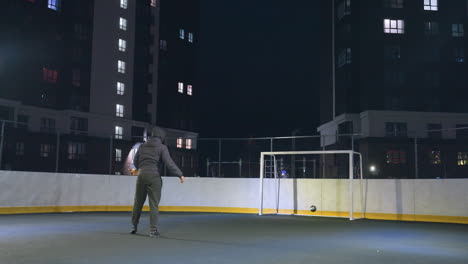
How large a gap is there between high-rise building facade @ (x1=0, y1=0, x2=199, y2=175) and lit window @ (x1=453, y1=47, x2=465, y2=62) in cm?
3040

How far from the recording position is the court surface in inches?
278

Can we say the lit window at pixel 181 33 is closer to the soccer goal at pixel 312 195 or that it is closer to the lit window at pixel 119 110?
the lit window at pixel 119 110

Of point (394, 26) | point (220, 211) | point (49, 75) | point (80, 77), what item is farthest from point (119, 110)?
point (220, 211)

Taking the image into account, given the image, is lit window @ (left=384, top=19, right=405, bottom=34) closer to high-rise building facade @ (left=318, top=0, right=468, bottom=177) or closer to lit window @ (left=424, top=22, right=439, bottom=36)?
high-rise building facade @ (left=318, top=0, right=468, bottom=177)

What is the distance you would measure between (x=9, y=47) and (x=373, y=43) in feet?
125

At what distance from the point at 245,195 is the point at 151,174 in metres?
9.99

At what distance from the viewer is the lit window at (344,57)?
54.4m

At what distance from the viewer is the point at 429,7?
2111 inches

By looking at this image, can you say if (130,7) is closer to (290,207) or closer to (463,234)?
(290,207)

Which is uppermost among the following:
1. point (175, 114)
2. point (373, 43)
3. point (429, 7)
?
point (429, 7)

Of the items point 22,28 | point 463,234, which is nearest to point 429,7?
point 22,28

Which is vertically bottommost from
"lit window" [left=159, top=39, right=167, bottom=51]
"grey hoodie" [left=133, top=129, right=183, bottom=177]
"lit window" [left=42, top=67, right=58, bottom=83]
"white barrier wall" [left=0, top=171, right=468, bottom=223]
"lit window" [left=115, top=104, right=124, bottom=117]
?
"white barrier wall" [left=0, top=171, right=468, bottom=223]

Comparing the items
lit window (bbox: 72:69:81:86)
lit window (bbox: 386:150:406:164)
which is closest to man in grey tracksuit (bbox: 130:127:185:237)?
lit window (bbox: 386:150:406:164)

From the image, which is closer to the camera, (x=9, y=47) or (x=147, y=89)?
(x=9, y=47)
